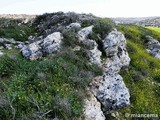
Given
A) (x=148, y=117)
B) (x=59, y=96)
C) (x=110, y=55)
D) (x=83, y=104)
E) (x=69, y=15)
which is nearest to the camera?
(x=59, y=96)

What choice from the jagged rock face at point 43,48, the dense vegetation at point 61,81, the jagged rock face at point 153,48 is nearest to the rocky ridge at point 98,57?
the jagged rock face at point 43,48

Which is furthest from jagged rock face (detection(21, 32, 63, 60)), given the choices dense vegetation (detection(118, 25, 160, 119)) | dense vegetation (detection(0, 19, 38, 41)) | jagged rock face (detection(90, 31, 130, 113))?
dense vegetation (detection(118, 25, 160, 119))

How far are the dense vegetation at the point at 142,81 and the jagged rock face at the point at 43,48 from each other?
4.40 m

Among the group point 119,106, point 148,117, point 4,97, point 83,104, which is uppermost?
point 4,97

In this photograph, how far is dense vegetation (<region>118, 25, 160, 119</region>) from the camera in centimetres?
1435

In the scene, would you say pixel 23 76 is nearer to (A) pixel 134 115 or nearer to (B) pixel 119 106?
(B) pixel 119 106

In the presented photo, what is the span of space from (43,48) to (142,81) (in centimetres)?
609

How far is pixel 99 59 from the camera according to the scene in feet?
51.5

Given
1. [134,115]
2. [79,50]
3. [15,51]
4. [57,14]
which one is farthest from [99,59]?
[57,14]

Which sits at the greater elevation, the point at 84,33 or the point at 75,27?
the point at 75,27

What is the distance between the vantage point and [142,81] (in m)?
16.6

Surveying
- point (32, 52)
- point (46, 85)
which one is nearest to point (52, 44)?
point (32, 52)

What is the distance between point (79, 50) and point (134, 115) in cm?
444

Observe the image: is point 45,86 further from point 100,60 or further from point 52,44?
point 100,60
